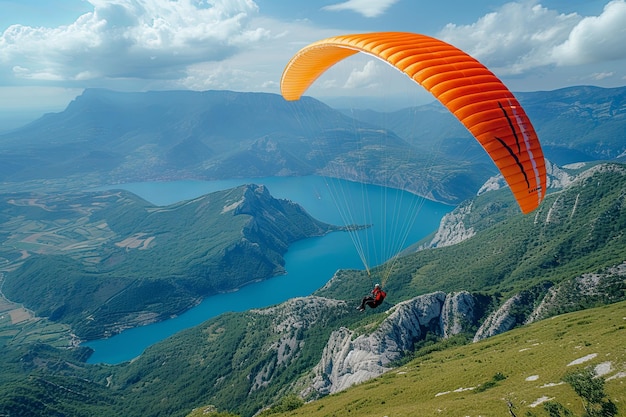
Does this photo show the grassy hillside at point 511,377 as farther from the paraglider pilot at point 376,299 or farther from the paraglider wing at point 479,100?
the paraglider wing at point 479,100

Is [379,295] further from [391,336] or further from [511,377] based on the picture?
[391,336]

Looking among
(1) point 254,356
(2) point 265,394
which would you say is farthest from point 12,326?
(2) point 265,394

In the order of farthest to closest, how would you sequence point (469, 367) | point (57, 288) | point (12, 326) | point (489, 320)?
point (57, 288) < point (12, 326) < point (489, 320) < point (469, 367)

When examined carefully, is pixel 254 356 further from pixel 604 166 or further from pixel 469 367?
pixel 604 166

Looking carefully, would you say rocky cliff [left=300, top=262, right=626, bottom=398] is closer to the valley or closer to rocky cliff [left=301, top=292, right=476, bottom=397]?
rocky cliff [left=301, top=292, right=476, bottom=397]

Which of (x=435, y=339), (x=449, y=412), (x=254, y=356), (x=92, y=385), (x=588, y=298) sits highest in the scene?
(x=449, y=412)

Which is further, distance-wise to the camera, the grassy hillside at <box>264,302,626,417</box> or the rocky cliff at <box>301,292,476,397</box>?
the rocky cliff at <box>301,292,476,397</box>

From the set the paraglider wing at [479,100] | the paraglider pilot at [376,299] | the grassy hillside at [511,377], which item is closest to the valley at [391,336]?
the grassy hillside at [511,377]

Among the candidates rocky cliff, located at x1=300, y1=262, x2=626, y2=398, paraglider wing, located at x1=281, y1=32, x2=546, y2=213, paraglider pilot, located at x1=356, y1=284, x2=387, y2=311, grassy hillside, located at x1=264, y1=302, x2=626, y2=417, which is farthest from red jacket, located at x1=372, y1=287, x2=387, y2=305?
rocky cliff, located at x1=300, y1=262, x2=626, y2=398
